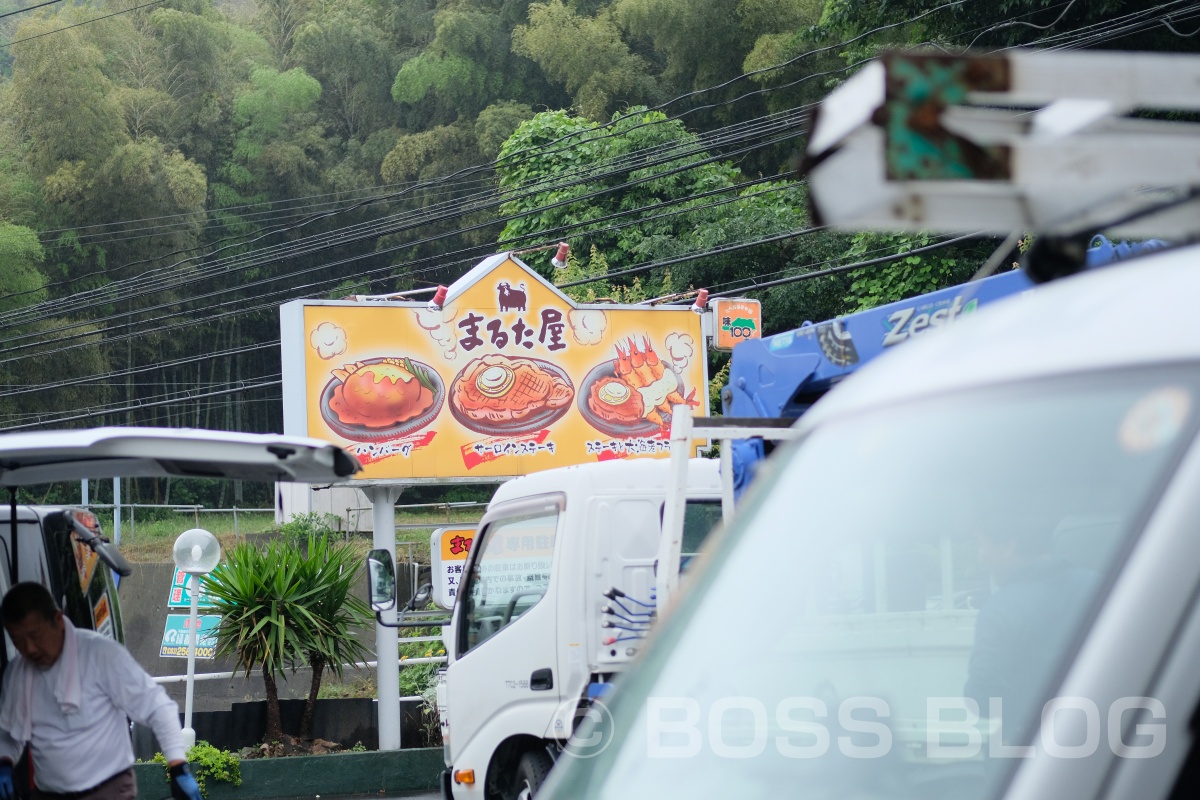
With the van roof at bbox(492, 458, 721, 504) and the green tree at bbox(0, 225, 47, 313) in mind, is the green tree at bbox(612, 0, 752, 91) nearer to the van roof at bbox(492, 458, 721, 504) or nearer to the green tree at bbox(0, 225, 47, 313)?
the green tree at bbox(0, 225, 47, 313)

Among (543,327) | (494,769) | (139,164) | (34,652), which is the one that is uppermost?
(139,164)

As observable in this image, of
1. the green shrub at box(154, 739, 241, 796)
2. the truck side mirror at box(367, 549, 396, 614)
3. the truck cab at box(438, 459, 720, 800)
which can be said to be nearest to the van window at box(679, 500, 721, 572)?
the truck cab at box(438, 459, 720, 800)

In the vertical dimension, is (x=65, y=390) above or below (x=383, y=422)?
above

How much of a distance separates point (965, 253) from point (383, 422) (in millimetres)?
10250

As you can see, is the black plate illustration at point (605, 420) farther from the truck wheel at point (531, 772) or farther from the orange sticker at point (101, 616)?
the orange sticker at point (101, 616)

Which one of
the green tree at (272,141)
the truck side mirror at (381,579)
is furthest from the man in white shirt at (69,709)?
the green tree at (272,141)

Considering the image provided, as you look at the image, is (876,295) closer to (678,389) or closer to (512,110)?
(678,389)

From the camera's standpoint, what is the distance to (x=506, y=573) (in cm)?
777

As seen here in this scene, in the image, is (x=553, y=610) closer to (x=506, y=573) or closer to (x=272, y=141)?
(x=506, y=573)

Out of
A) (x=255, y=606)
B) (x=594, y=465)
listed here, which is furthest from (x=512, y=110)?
(x=594, y=465)

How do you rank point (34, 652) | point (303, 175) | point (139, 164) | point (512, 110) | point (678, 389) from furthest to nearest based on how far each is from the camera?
point (303, 175) < point (512, 110) < point (139, 164) < point (678, 389) < point (34, 652)

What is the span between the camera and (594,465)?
7332 millimetres

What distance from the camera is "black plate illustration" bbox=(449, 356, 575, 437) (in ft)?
48.4

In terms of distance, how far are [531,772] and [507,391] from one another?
811 cm
